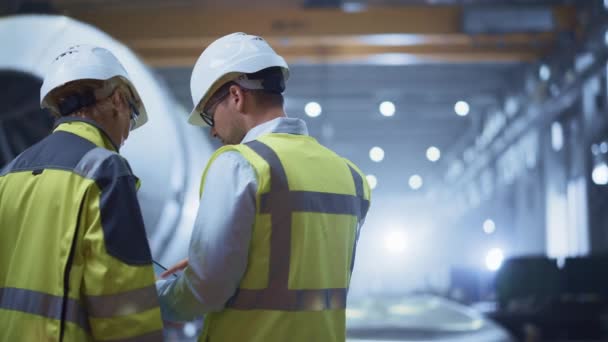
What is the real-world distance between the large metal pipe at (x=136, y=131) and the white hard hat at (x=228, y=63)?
2.37 metres

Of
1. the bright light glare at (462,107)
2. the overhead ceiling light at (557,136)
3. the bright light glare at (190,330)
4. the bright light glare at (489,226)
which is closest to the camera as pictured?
the bright light glare at (190,330)

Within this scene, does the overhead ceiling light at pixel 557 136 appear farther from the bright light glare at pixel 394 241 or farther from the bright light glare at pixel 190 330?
the bright light glare at pixel 394 241

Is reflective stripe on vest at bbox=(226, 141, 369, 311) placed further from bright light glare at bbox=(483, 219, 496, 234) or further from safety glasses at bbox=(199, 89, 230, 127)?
bright light glare at bbox=(483, 219, 496, 234)

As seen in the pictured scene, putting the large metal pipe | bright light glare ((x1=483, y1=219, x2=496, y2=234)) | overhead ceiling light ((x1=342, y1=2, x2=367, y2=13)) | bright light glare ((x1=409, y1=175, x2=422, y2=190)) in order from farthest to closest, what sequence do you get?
bright light glare ((x1=409, y1=175, x2=422, y2=190)), bright light glare ((x1=483, y1=219, x2=496, y2=234)), overhead ceiling light ((x1=342, y1=2, x2=367, y2=13)), the large metal pipe

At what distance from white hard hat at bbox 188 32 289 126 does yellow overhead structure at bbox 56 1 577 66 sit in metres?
9.07

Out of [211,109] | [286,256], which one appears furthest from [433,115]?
[286,256]

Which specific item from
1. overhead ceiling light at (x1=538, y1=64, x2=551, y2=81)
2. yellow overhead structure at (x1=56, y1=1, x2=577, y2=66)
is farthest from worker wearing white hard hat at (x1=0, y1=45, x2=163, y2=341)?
overhead ceiling light at (x1=538, y1=64, x2=551, y2=81)

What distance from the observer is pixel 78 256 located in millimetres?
2186

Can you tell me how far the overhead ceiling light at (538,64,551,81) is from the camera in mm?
14186

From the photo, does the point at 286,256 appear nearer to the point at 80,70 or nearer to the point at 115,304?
the point at 115,304

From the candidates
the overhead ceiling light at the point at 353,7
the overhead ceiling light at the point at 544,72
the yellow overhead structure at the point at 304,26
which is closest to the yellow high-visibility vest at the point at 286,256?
the yellow overhead structure at the point at 304,26

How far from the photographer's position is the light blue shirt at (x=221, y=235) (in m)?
2.19

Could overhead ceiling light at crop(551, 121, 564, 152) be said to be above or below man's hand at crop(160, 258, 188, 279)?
above

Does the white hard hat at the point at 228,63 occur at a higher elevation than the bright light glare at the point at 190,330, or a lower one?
higher
